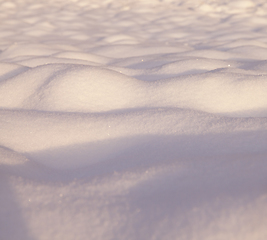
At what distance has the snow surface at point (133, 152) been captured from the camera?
539 mm

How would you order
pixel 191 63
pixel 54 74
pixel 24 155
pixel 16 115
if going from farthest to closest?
pixel 191 63 < pixel 54 74 < pixel 16 115 < pixel 24 155

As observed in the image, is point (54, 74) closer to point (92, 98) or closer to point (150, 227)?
point (92, 98)

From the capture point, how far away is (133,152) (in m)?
0.84

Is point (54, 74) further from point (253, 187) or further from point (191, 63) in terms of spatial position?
point (253, 187)

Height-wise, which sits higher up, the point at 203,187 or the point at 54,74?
the point at 54,74

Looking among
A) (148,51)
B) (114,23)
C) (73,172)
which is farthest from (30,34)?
(73,172)

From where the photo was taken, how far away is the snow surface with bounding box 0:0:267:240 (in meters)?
0.54

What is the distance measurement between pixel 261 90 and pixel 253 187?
0.69m

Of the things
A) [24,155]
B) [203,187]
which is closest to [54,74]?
[24,155]

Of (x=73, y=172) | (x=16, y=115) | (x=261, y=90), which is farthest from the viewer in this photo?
(x=261, y=90)

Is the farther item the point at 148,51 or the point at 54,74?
the point at 148,51

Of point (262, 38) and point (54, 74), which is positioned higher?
point (54, 74)

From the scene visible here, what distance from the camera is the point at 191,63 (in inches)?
58.7

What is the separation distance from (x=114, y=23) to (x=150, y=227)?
298 cm
